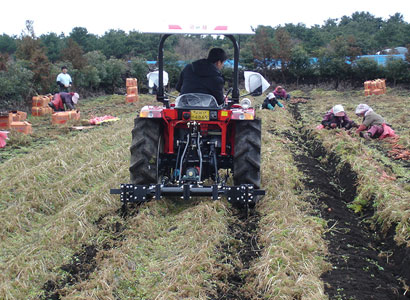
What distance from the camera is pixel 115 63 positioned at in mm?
24828

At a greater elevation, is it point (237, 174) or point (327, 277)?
point (237, 174)

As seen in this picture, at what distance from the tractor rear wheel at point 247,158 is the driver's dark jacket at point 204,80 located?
23.3 inches

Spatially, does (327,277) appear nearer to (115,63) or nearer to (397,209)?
(397,209)

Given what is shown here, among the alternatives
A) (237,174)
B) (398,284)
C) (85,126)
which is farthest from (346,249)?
(85,126)

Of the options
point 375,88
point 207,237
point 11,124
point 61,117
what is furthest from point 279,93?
point 207,237

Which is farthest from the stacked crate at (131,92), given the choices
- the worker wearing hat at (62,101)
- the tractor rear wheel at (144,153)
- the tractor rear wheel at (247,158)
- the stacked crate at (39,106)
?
the tractor rear wheel at (247,158)

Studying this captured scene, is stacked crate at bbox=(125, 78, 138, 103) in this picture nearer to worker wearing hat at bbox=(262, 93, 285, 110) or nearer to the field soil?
worker wearing hat at bbox=(262, 93, 285, 110)

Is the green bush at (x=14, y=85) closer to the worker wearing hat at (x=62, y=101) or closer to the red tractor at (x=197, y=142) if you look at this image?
the worker wearing hat at (x=62, y=101)

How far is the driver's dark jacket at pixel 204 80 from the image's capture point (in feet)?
18.7

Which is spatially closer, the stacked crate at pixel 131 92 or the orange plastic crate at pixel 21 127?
the orange plastic crate at pixel 21 127

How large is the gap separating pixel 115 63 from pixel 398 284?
73.9 feet

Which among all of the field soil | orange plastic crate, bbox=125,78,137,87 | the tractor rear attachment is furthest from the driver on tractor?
orange plastic crate, bbox=125,78,137,87

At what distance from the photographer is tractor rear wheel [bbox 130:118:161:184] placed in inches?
216

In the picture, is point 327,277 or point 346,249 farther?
point 346,249
